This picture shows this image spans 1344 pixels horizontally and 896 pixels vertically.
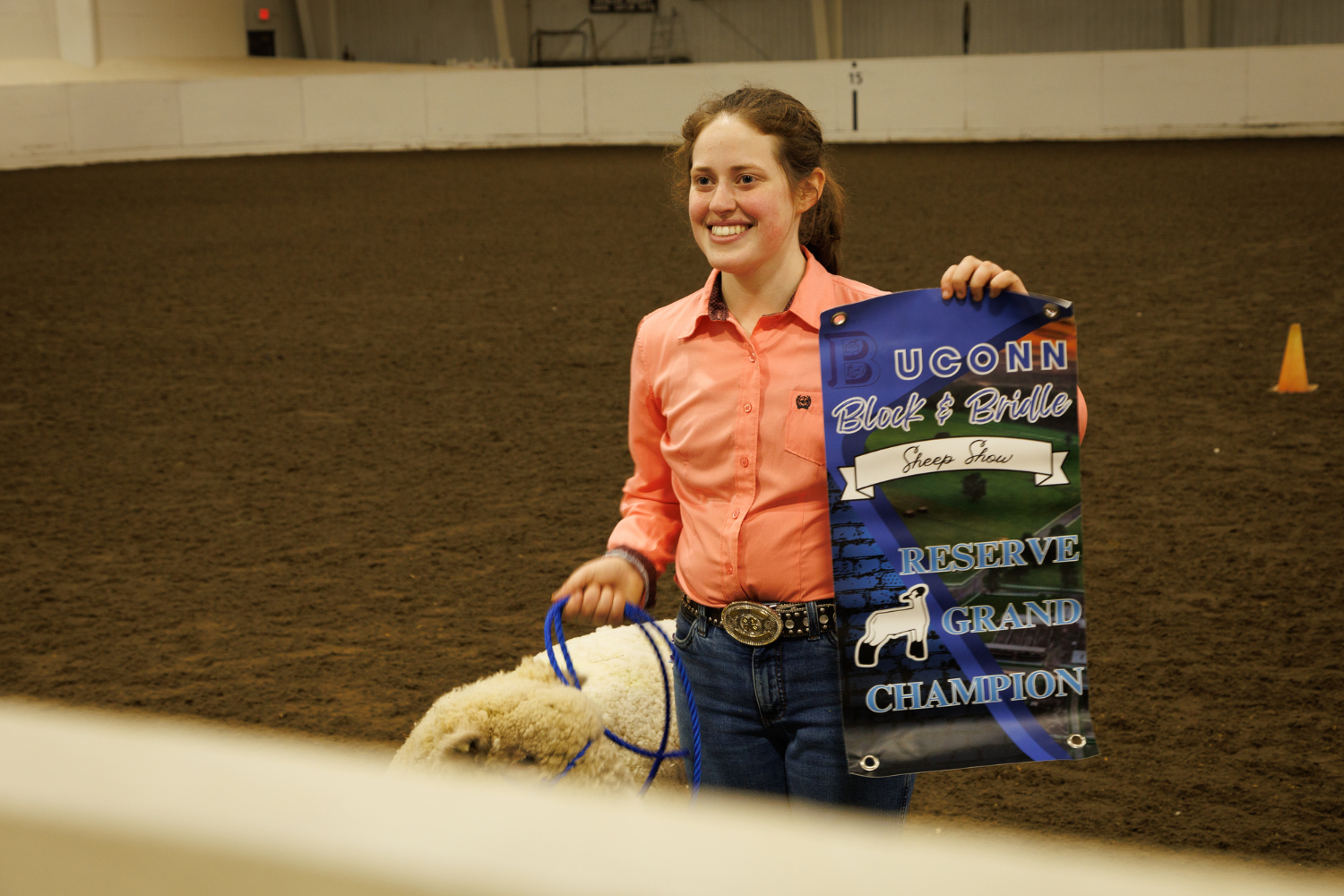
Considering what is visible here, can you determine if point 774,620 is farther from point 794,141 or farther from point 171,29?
point 171,29

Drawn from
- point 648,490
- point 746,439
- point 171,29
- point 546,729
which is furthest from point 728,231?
point 171,29

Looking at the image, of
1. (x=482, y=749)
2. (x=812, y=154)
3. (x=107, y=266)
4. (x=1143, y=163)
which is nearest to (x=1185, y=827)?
(x=482, y=749)

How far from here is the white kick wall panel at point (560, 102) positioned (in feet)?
79.4

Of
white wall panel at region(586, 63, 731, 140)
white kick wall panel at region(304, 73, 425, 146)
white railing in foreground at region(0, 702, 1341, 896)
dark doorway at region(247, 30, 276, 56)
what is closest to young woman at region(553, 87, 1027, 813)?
white railing in foreground at region(0, 702, 1341, 896)

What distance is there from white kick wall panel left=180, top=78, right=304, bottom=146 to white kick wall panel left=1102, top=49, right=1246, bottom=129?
50.3 ft

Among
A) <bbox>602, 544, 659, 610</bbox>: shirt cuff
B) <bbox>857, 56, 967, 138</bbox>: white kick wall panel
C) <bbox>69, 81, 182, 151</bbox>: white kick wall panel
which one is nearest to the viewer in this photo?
<bbox>602, 544, 659, 610</bbox>: shirt cuff

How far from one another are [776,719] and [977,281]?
0.78 m

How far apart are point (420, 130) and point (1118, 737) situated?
74.4 feet

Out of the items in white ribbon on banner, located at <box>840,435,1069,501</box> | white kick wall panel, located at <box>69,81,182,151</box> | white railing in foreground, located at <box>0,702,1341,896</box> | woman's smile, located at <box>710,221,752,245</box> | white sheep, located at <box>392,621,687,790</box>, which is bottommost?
white sheep, located at <box>392,621,687,790</box>

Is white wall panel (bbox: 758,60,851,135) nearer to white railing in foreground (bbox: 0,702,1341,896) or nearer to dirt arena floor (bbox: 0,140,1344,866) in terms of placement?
dirt arena floor (bbox: 0,140,1344,866)

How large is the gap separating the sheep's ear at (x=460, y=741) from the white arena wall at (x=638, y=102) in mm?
20904

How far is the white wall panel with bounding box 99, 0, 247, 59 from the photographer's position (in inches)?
1016

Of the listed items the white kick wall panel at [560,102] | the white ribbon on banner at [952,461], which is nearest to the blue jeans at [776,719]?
the white ribbon on banner at [952,461]

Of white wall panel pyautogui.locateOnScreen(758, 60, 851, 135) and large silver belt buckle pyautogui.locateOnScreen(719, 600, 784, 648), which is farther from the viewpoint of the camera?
white wall panel pyautogui.locateOnScreen(758, 60, 851, 135)
